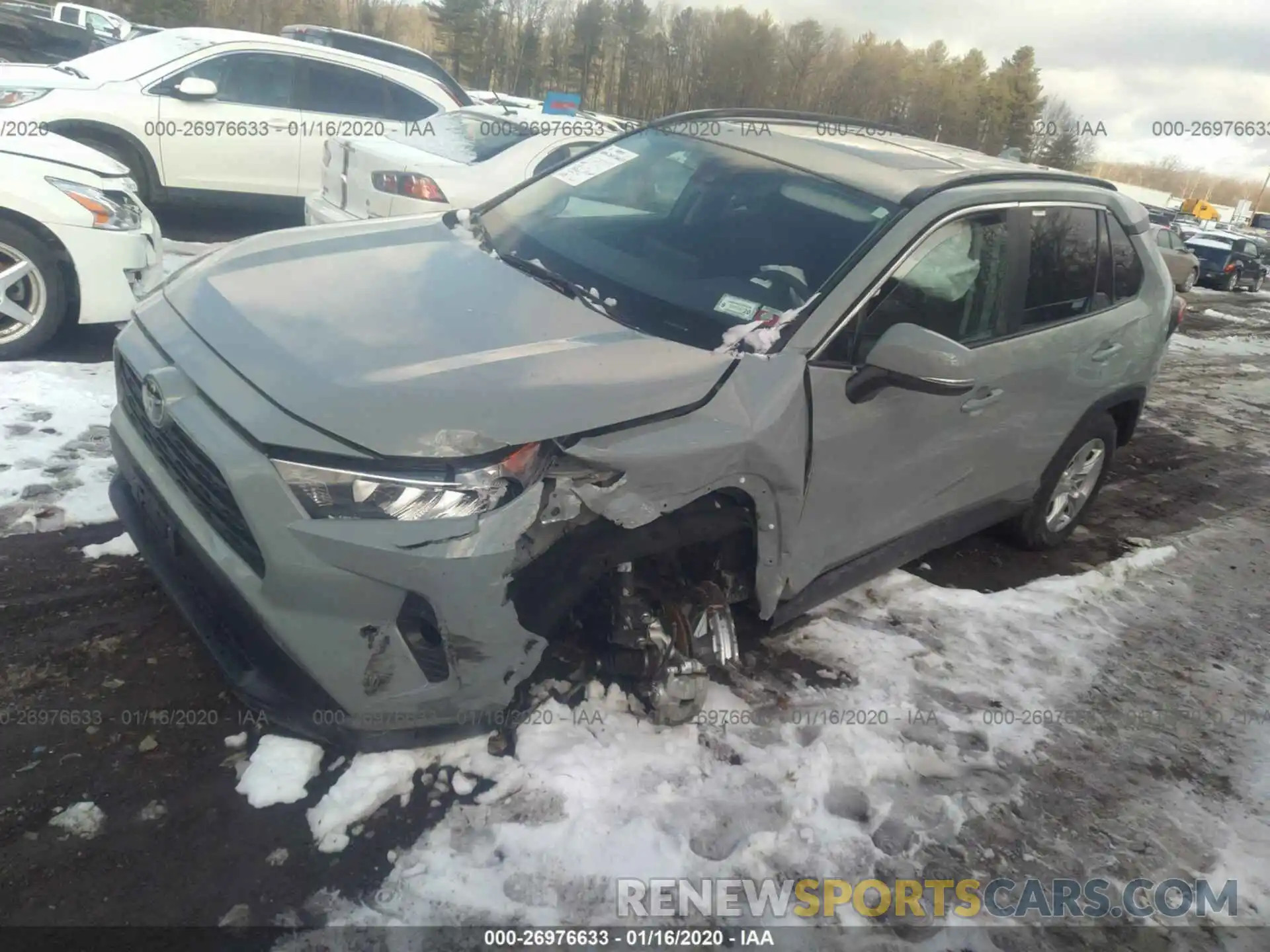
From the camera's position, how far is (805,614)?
3.74 metres

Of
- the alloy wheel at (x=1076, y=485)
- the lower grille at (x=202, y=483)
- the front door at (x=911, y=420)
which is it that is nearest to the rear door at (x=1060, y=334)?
the front door at (x=911, y=420)

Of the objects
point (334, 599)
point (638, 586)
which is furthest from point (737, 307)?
point (334, 599)

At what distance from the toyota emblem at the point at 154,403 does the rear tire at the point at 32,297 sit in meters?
2.82

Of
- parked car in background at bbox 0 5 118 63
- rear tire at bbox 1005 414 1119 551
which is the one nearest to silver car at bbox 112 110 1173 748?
rear tire at bbox 1005 414 1119 551

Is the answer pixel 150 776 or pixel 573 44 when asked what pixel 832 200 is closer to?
pixel 150 776

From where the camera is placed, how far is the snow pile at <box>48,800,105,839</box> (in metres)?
2.23

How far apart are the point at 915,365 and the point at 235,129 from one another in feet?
24.0

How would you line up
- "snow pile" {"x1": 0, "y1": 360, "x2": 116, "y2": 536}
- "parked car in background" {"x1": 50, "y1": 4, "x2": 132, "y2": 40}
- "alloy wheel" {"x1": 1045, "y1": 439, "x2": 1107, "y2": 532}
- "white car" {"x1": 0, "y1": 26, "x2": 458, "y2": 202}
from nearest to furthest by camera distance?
"snow pile" {"x1": 0, "y1": 360, "x2": 116, "y2": 536}, "alloy wheel" {"x1": 1045, "y1": 439, "x2": 1107, "y2": 532}, "white car" {"x1": 0, "y1": 26, "x2": 458, "y2": 202}, "parked car in background" {"x1": 50, "y1": 4, "x2": 132, "y2": 40}

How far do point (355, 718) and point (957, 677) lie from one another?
2.34 meters

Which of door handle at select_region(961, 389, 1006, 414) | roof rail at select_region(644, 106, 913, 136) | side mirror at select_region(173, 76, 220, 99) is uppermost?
roof rail at select_region(644, 106, 913, 136)

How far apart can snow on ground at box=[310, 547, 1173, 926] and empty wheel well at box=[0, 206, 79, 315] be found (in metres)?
3.71

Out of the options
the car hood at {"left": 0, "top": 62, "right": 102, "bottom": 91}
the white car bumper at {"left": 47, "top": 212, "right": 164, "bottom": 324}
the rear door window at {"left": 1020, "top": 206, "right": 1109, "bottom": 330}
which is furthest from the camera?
the car hood at {"left": 0, "top": 62, "right": 102, "bottom": 91}

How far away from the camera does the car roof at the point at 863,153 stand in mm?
3266

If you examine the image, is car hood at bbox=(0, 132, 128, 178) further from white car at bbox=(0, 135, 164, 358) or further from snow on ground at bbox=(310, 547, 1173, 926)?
snow on ground at bbox=(310, 547, 1173, 926)
